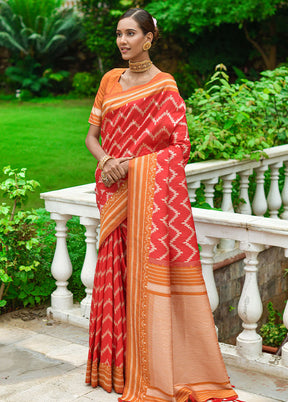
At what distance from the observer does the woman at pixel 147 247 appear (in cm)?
317

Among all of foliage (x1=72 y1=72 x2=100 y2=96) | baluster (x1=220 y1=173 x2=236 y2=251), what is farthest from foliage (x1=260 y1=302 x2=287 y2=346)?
foliage (x1=72 y1=72 x2=100 y2=96)

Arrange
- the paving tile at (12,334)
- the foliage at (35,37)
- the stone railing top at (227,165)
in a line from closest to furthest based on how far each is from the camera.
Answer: the paving tile at (12,334)
the stone railing top at (227,165)
the foliage at (35,37)

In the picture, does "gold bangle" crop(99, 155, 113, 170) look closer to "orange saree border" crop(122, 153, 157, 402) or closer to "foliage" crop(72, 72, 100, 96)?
"orange saree border" crop(122, 153, 157, 402)

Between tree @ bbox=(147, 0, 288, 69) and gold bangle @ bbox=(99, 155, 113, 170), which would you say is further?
tree @ bbox=(147, 0, 288, 69)

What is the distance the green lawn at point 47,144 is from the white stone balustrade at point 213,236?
9.49 feet

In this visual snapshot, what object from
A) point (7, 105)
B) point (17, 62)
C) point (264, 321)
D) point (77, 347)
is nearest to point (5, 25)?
point (17, 62)

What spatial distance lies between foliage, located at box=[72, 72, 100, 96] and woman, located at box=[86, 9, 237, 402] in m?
14.9

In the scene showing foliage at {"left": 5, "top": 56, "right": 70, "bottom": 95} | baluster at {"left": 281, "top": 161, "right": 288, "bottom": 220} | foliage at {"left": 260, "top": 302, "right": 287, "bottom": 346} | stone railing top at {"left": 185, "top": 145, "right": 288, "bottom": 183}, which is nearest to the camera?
foliage at {"left": 260, "top": 302, "right": 287, "bottom": 346}

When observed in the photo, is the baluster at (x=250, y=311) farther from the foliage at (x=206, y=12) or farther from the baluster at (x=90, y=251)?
the foliage at (x=206, y=12)

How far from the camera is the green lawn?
8977mm

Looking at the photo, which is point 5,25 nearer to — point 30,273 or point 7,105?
point 7,105

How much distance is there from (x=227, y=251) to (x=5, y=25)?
15294mm

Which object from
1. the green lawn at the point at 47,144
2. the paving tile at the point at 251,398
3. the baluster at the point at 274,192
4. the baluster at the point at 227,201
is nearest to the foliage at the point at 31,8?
the green lawn at the point at 47,144

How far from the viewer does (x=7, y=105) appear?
16828 mm
